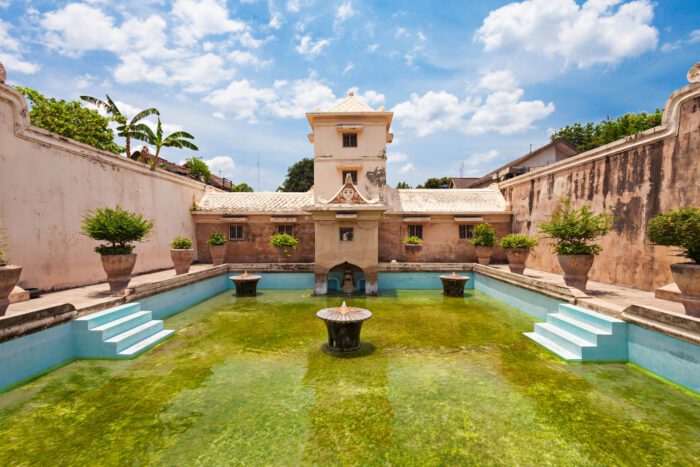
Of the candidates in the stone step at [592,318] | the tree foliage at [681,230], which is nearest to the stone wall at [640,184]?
the tree foliage at [681,230]

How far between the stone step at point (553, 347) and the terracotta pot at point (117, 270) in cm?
930

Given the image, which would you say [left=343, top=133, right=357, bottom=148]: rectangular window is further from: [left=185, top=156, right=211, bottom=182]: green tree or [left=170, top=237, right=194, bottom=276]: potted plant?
[left=185, top=156, right=211, bottom=182]: green tree

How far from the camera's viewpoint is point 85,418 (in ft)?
12.9

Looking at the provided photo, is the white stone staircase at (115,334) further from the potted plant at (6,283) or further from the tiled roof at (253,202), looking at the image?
the tiled roof at (253,202)

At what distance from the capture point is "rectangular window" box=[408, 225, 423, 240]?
52.7ft

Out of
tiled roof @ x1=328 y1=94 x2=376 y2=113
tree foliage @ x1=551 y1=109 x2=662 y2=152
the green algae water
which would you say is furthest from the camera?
tree foliage @ x1=551 y1=109 x2=662 y2=152

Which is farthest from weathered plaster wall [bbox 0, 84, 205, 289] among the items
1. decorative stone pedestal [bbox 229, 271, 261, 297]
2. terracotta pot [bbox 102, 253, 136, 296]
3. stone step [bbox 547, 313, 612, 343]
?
stone step [bbox 547, 313, 612, 343]

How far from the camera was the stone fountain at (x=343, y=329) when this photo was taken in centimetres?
601

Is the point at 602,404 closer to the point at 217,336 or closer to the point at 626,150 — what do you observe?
the point at 217,336

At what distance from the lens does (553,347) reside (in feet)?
20.3

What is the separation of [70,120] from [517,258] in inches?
981

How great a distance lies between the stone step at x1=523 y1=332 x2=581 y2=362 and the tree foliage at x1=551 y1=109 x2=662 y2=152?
19597 millimetres

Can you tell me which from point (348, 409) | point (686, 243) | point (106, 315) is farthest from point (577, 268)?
point (106, 315)

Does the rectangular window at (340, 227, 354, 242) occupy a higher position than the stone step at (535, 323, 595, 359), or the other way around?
the rectangular window at (340, 227, 354, 242)
